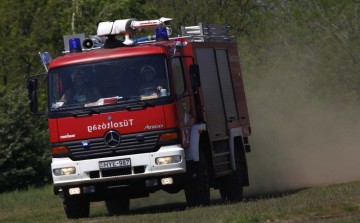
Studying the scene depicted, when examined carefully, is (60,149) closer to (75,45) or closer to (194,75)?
(75,45)

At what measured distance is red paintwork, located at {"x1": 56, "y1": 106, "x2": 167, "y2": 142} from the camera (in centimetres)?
1162

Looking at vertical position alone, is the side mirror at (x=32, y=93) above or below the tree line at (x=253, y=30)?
below

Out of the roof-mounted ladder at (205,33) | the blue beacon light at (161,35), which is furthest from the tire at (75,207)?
the roof-mounted ladder at (205,33)

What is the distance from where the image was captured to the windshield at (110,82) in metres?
11.8

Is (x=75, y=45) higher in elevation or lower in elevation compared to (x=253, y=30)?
lower

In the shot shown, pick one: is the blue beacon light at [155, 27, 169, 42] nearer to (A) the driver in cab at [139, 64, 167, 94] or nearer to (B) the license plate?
(A) the driver in cab at [139, 64, 167, 94]

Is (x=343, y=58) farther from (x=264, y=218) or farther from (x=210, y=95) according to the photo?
(x=264, y=218)

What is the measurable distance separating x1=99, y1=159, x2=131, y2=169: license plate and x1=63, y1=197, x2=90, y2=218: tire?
1299mm

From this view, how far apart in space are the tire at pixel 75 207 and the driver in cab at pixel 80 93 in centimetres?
184

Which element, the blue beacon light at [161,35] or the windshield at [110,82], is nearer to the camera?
the windshield at [110,82]

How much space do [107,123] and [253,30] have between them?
31870 mm

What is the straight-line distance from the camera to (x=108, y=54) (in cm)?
1214

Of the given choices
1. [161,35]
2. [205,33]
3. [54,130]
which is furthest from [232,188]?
[54,130]

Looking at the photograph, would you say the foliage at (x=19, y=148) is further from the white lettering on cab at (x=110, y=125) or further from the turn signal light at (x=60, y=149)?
the white lettering on cab at (x=110, y=125)
